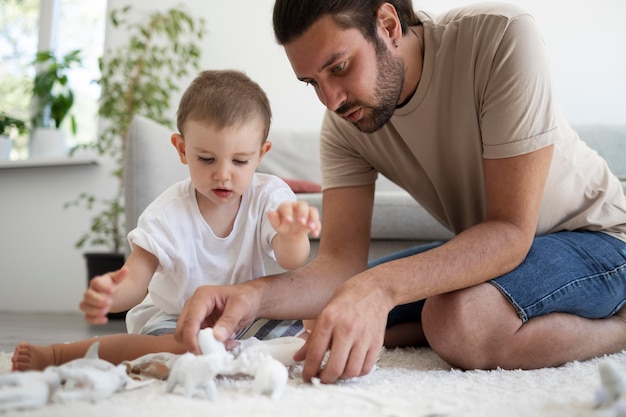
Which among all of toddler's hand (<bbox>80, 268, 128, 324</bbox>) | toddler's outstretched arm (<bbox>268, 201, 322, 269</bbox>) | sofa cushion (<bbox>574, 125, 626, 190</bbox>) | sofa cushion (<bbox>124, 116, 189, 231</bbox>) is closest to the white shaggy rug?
toddler's hand (<bbox>80, 268, 128, 324</bbox>)

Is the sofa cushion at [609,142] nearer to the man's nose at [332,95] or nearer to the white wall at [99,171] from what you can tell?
the white wall at [99,171]

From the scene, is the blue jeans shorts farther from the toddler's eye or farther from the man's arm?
the toddler's eye

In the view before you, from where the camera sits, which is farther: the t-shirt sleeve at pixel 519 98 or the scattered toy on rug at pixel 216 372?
the t-shirt sleeve at pixel 519 98

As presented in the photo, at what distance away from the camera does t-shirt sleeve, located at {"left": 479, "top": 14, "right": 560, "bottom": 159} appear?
47.3 inches

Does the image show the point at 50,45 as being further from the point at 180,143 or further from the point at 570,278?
the point at 570,278

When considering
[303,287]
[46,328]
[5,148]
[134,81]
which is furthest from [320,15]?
[5,148]

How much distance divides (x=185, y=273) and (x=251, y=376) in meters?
0.33

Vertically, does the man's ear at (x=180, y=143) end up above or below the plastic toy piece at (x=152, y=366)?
above

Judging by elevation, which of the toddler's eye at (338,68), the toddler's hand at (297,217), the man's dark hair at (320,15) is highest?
the man's dark hair at (320,15)

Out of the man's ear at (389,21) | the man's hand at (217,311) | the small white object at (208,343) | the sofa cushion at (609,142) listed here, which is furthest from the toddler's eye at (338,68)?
the sofa cushion at (609,142)

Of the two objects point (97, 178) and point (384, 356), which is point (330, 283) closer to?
point (384, 356)

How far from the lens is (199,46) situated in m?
3.68

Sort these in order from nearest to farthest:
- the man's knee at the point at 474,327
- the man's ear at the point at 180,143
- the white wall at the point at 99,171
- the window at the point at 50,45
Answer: the man's knee at the point at 474,327 → the man's ear at the point at 180,143 → the white wall at the point at 99,171 → the window at the point at 50,45

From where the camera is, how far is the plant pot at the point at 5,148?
3.76 meters
